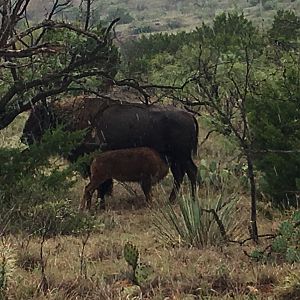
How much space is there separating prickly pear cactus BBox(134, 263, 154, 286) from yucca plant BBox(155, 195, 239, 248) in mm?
1415

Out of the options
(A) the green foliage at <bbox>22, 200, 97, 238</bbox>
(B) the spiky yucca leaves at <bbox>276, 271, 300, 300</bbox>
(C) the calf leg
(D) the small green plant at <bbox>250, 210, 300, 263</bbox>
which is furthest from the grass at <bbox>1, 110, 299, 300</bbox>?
(C) the calf leg

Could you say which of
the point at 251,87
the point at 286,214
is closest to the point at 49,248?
the point at 286,214

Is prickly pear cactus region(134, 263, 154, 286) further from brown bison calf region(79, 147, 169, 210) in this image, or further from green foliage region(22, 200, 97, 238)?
brown bison calf region(79, 147, 169, 210)

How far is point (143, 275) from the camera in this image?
6.02 m

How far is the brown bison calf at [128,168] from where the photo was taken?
431 inches

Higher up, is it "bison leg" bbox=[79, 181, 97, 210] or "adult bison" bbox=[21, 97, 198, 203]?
"adult bison" bbox=[21, 97, 198, 203]

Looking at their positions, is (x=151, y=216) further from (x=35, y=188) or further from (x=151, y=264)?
(x=151, y=264)

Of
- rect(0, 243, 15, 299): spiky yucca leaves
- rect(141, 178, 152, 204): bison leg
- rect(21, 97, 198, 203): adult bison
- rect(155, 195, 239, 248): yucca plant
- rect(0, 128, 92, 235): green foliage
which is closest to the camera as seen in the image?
rect(0, 243, 15, 299): spiky yucca leaves

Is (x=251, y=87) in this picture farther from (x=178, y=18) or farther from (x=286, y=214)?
(x=178, y=18)

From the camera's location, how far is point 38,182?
29.6 ft

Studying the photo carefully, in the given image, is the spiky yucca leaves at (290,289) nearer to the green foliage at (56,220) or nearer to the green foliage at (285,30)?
the green foliage at (56,220)

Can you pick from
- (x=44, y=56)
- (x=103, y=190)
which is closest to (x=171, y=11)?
(x=103, y=190)

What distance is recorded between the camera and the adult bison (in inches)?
473

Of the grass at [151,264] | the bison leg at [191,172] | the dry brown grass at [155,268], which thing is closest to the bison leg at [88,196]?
the grass at [151,264]
